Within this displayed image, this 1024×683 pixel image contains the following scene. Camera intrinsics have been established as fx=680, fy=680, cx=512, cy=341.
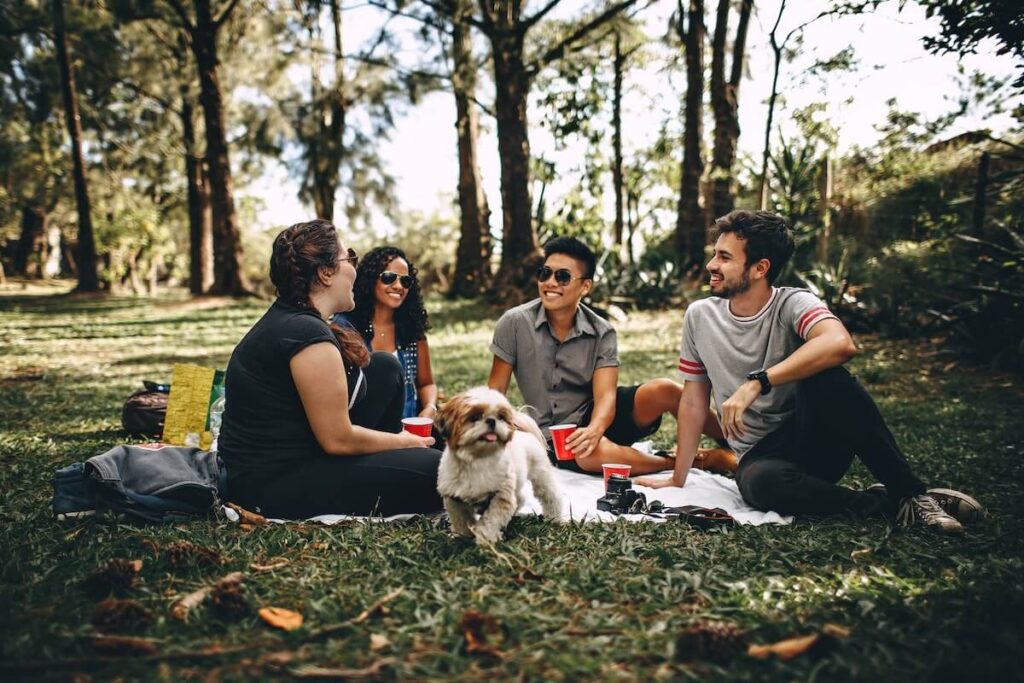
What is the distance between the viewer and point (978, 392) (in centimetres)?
709

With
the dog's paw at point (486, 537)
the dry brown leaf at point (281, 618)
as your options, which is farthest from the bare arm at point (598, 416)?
the dry brown leaf at point (281, 618)

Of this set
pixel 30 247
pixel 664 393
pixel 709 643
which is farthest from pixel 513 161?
pixel 30 247

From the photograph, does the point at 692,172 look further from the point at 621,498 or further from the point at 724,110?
the point at 621,498

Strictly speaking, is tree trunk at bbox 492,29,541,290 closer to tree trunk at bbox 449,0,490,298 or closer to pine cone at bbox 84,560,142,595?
tree trunk at bbox 449,0,490,298

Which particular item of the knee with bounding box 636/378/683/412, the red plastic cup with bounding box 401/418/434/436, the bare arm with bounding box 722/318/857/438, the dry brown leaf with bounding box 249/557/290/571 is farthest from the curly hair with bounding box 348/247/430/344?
the bare arm with bounding box 722/318/857/438

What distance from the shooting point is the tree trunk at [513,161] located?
13.4m

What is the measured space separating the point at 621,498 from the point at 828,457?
110 centimetres

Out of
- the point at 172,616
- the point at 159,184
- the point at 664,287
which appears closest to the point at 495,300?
the point at 664,287

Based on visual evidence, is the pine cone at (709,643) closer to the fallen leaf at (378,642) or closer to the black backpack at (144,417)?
the fallen leaf at (378,642)

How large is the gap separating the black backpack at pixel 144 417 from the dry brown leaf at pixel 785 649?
475cm

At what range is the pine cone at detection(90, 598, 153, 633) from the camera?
2.23 meters

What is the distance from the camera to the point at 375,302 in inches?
192

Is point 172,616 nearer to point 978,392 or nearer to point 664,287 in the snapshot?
point 978,392

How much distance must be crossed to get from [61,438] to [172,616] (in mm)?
3814
